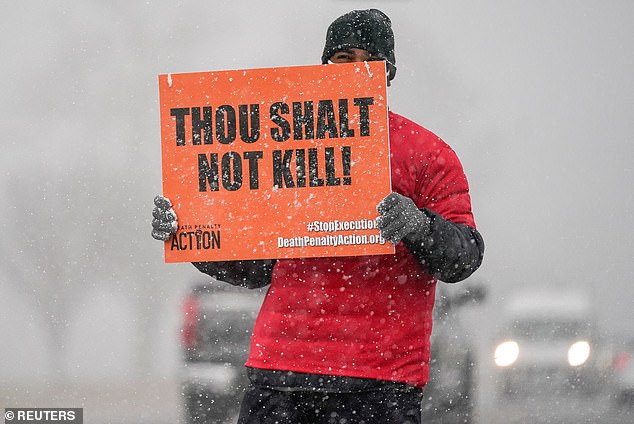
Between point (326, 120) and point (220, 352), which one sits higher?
point (326, 120)

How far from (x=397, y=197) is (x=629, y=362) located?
2873 mm

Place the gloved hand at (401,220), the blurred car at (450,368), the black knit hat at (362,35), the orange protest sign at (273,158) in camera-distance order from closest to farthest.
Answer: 1. the gloved hand at (401,220)
2. the orange protest sign at (273,158)
3. the black knit hat at (362,35)
4. the blurred car at (450,368)

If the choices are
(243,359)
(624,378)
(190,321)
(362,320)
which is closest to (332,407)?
(362,320)

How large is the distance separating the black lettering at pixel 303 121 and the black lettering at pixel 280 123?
2 centimetres

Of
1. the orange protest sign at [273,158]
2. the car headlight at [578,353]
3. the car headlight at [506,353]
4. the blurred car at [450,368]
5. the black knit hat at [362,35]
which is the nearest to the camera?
the orange protest sign at [273,158]

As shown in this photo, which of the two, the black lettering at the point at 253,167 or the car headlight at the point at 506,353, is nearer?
the black lettering at the point at 253,167

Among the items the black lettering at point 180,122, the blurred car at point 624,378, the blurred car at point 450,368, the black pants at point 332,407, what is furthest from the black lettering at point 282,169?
the blurred car at point 624,378

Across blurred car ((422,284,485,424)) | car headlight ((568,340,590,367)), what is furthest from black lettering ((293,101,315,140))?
car headlight ((568,340,590,367))

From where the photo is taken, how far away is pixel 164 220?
98.7 inches

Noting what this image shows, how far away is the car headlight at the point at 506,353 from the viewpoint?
4.75m

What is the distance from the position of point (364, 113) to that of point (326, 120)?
3.3 inches

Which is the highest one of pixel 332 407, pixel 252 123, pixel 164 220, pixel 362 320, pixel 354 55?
pixel 354 55

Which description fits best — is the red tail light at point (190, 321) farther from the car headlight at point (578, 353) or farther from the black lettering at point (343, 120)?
the black lettering at point (343, 120)

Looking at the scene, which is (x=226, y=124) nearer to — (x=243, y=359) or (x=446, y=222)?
(x=446, y=222)
